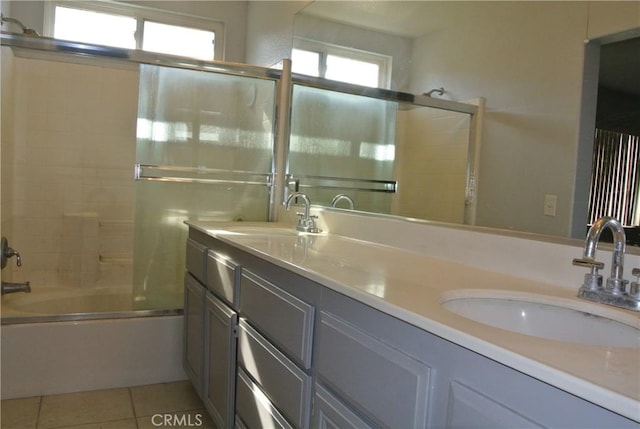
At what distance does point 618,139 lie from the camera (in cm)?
113

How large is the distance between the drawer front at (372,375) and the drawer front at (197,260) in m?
1.08

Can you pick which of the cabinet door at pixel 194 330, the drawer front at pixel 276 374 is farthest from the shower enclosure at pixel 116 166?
the drawer front at pixel 276 374

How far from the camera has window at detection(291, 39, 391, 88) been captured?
2.22 metres

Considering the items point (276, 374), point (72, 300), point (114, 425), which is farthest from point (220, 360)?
point (72, 300)

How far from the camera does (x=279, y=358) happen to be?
4.41 feet

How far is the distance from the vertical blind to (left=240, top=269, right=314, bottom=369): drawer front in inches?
29.5

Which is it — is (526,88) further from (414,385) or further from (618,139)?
(414,385)

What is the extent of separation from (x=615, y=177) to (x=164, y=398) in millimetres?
2170

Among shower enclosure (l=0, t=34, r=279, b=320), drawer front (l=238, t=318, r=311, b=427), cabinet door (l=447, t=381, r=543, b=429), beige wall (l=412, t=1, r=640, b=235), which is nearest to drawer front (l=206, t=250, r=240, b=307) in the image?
drawer front (l=238, t=318, r=311, b=427)

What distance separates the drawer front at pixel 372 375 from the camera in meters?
0.83

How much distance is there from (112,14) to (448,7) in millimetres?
2966

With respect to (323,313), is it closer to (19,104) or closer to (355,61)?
(355,61)

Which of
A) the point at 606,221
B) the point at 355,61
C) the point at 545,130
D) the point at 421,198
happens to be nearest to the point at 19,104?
the point at 355,61

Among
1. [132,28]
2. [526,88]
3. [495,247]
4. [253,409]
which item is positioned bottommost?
[253,409]
